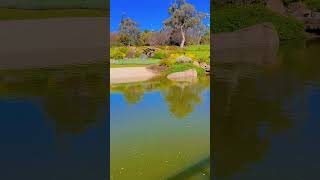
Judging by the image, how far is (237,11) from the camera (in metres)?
12.0

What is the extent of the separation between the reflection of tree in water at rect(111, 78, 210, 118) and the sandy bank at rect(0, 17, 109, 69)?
163cm

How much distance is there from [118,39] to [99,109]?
1076 cm

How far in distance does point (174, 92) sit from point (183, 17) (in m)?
7.83

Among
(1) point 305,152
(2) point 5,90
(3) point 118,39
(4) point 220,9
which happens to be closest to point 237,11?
(4) point 220,9

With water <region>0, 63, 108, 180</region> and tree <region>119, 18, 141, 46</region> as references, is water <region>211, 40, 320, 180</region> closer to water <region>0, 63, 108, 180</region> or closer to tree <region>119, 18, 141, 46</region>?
water <region>0, 63, 108, 180</region>

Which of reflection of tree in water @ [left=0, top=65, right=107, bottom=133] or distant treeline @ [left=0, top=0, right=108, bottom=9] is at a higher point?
distant treeline @ [left=0, top=0, right=108, bottom=9]

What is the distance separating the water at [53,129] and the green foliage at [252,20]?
227 inches

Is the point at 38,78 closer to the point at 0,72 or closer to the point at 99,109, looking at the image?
the point at 0,72

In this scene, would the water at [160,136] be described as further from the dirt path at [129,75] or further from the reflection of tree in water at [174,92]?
the dirt path at [129,75]

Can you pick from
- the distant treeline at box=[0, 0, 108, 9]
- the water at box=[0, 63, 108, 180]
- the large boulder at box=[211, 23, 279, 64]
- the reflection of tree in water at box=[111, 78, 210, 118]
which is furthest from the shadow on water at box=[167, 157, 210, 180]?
the distant treeline at box=[0, 0, 108, 9]

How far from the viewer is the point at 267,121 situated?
14.1 feet

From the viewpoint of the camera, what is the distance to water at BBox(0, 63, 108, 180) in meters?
3.12

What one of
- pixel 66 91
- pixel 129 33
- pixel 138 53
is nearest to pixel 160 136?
pixel 66 91

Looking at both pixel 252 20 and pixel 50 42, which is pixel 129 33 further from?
pixel 252 20
